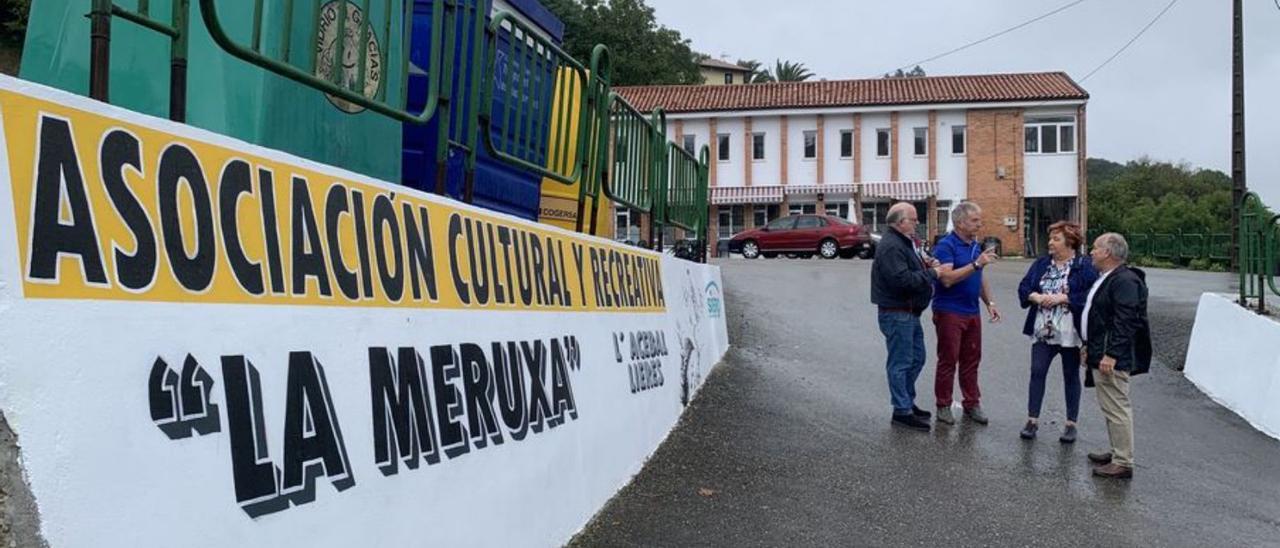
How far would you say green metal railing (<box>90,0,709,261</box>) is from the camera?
292cm

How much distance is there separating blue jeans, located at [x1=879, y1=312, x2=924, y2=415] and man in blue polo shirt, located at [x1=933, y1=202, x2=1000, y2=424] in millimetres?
286

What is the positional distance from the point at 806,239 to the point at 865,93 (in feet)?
42.6

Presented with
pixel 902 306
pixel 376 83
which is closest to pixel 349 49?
A: pixel 376 83

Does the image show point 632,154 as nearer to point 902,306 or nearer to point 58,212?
point 902,306

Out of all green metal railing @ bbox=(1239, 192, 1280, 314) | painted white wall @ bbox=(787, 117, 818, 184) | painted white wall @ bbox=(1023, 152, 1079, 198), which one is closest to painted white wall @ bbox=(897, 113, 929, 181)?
painted white wall @ bbox=(787, 117, 818, 184)

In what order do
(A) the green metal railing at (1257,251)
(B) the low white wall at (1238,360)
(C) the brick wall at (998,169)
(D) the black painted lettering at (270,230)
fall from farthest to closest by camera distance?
(C) the brick wall at (998,169), (A) the green metal railing at (1257,251), (B) the low white wall at (1238,360), (D) the black painted lettering at (270,230)

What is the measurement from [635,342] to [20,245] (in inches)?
183

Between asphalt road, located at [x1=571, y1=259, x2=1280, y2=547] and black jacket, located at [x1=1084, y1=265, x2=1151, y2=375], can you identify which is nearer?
asphalt road, located at [x1=571, y1=259, x2=1280, y2=547]

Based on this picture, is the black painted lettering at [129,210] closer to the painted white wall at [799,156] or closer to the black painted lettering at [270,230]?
the black painted lettering at [270,230]

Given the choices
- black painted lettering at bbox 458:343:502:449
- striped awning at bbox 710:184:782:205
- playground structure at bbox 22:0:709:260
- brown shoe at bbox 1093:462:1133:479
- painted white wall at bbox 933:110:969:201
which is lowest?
brown shoe at bbox 1093:462:1133:479

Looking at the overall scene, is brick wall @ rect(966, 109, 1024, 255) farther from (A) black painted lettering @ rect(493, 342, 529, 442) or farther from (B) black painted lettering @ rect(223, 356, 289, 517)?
(B) black painted lettering @ rect(223, 356, 289, 517)

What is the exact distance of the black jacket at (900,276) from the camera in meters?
7.65

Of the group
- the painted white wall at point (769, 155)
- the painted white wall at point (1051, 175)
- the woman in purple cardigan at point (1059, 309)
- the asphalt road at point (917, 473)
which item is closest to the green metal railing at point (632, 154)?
the asphalt road at point (917, 473)

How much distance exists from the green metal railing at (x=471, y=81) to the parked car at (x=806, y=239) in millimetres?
25667
